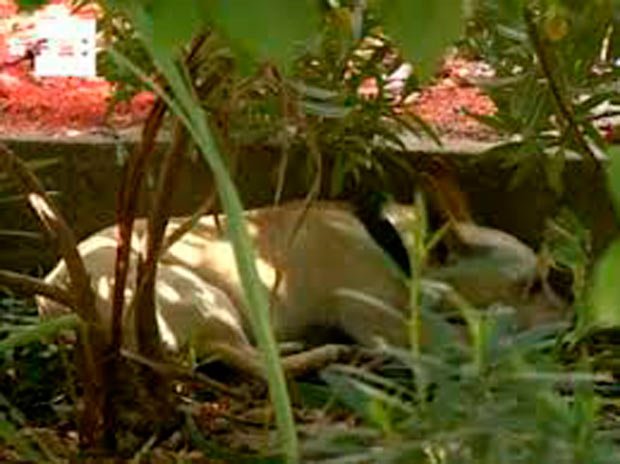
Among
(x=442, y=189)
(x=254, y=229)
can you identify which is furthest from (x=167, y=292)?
(x=442, y=189)

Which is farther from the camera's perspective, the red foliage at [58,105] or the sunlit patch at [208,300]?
the red foliage at [58,105]

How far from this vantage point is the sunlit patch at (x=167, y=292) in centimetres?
321

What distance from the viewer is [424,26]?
836mm

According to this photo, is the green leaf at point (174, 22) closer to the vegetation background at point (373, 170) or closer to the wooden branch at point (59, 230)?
the vegetation background at point (373, 170)

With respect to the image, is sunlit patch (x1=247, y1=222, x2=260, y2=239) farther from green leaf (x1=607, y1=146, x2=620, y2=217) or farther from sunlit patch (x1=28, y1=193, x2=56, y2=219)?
green leaf (x1=607, y1=146, x2=620, y2=217)

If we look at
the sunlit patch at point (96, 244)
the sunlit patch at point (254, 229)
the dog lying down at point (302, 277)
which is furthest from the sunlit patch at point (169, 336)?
the sunlit patch at point (254, 229)

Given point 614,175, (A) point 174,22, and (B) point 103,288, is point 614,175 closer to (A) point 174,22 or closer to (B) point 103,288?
(A) point 174,22

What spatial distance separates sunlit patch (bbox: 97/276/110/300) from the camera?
320cm

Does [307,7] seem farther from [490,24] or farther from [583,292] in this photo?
[490,24]

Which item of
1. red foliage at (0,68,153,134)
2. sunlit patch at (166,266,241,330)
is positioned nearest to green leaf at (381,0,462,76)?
sunlit patch at (166,266,241,330)

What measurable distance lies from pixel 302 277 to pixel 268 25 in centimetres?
289

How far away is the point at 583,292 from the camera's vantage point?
1.85 meters

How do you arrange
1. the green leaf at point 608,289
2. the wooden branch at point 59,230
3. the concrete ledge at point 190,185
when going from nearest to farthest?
the green leaf at point 608,289 → the wooden branch at point 59,230 → the concrete ledge at point 190,185

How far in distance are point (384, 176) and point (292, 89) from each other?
4.33 ft
